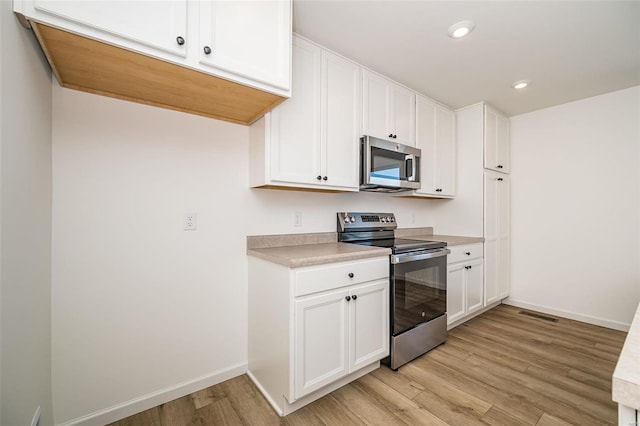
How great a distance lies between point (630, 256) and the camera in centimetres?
265

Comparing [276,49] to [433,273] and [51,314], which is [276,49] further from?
[433,273]

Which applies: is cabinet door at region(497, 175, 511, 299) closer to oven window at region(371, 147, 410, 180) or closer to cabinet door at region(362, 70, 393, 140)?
oven window at region(371, 147, 410, 180)

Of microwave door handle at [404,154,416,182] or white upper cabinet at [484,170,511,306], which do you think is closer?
Result: microwave door handle at [404,154,416,182]

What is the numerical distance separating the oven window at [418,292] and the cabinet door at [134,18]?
6.10ft

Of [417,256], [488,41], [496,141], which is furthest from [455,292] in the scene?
[488,41]

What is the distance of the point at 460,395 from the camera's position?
1716 mm

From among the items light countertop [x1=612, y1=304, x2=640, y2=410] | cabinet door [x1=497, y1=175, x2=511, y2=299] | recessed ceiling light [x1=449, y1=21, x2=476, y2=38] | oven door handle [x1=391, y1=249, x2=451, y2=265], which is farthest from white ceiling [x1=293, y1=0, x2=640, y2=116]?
light countertop [x1=612, y1=304, x2=640, y2=410]

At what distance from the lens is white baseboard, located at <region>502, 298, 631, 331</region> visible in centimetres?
268

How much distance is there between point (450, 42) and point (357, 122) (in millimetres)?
828

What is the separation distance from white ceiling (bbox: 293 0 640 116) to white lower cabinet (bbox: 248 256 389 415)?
1.54 metres

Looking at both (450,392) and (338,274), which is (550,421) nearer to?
(450,392)

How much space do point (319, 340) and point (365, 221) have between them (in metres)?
1.28

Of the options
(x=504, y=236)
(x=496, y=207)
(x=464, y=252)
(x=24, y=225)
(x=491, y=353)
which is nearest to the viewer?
(x=24, y=225)

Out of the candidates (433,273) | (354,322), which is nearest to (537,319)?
(433,273)
